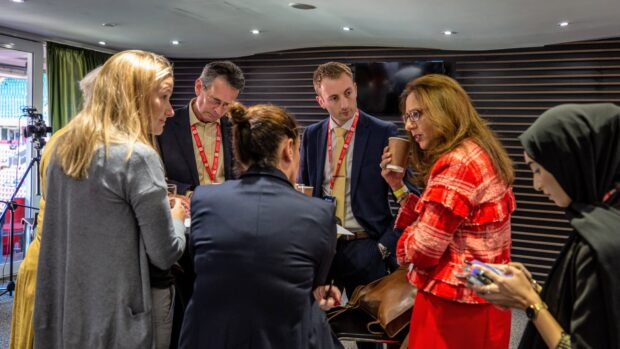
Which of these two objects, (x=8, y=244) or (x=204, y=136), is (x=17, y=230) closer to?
(x=8, y=244)

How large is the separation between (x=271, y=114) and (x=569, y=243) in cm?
85

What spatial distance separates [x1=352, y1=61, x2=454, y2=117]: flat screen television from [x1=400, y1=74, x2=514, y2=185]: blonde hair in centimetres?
472

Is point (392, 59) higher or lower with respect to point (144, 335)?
higher

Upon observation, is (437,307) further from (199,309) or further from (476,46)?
(476,46)

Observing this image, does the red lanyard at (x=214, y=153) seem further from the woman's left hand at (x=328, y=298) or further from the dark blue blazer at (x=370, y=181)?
the woman's left hand at (x=328, y=298)

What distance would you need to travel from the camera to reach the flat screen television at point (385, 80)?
648 centimetres

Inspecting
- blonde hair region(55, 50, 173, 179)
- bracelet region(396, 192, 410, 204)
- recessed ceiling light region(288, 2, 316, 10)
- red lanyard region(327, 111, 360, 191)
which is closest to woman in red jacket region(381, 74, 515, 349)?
bracelet region(396, 192, 410, 204)

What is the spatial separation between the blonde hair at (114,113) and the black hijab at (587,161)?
1104mm

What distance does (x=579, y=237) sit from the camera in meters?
1.22

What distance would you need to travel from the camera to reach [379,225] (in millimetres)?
2453

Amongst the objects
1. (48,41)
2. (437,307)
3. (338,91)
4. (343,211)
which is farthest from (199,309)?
(48,41)

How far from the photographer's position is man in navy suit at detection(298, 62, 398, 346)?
2449mm

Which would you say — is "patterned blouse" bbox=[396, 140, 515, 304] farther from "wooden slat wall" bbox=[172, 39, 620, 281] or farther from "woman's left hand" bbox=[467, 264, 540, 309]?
"wooden slat wall" bbox=[172, 39, 620, 281]

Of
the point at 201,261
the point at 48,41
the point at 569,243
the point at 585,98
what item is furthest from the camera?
the point at 48,41
